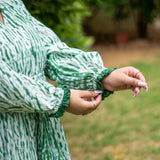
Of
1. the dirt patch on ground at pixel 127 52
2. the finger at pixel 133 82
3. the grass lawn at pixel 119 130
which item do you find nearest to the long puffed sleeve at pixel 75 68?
the finger at pixel 133 82

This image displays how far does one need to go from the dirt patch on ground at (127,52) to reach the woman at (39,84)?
7324 millimetres

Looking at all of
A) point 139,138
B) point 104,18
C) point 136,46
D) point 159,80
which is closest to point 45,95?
point 139,138

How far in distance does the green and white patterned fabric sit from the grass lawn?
95.7 inches

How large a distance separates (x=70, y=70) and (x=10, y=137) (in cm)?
46

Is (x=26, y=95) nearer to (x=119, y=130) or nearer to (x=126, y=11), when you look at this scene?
(x=119, y=130)

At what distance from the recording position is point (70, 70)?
1.52 metres

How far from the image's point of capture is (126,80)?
140 cm

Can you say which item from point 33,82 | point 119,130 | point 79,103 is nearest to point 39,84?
point 33,82

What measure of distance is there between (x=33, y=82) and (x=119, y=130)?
347cm

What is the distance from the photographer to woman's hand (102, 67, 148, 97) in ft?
4.57

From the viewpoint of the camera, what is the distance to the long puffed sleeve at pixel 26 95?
4.16 feet

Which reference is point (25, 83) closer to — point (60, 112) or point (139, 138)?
point (60, 112)

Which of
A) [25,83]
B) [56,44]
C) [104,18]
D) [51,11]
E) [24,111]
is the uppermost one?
[104,18]

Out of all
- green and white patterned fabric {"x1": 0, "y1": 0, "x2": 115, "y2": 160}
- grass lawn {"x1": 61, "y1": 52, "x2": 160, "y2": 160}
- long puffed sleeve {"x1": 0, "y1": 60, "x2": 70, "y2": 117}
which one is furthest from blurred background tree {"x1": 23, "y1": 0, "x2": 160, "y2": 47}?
grass lawn {"x1": 61, "y1": 52, "x2": 160, "y2": 160}
